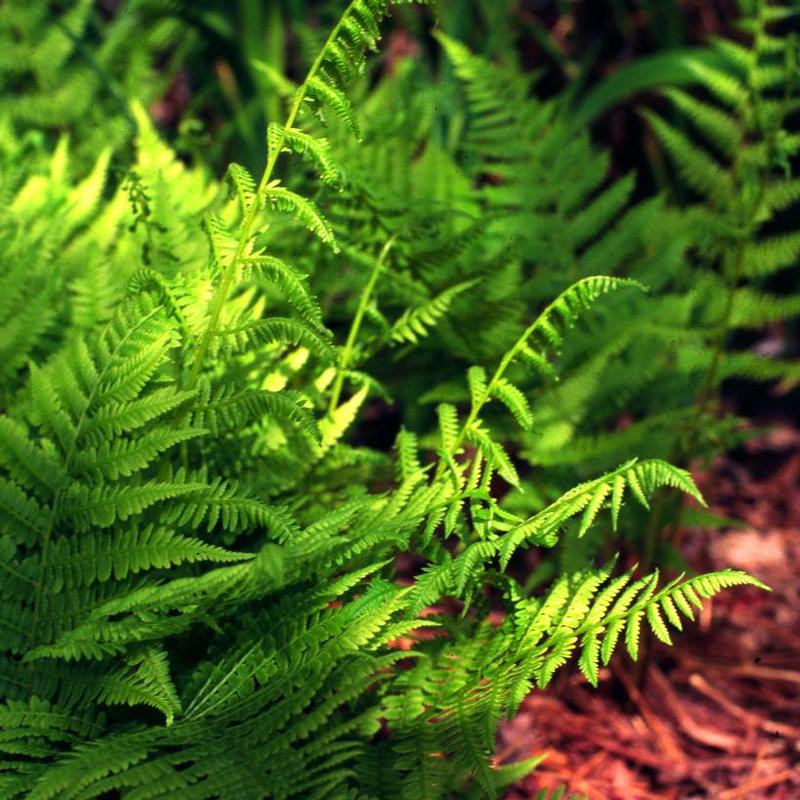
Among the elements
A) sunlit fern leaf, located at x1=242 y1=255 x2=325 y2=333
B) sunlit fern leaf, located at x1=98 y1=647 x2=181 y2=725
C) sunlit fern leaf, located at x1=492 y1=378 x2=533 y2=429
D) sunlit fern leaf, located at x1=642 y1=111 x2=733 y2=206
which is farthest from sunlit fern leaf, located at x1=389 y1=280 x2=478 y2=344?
sunlit fern leaf, located at x1=642 y1=111 x2=733 y2=206

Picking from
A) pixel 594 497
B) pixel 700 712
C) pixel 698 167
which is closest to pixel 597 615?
pixel 594 497

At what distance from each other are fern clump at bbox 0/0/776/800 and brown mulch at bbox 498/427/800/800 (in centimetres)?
50

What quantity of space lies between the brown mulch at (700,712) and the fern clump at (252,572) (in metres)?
0.50

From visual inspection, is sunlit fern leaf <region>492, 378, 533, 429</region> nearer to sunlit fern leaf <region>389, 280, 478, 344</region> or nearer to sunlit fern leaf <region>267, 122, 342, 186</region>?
sunlit fern leaf <region>389, 280, 478, 344</region>

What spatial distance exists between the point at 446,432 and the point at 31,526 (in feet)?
1.95

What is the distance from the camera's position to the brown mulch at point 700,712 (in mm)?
1910

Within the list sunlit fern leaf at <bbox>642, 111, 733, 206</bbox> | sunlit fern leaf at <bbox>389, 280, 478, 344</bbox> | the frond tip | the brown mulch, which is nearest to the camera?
the frond tip

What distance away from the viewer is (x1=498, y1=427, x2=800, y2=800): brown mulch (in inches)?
75.2

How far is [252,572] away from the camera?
1.19 meters

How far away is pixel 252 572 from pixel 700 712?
1282 millimetres

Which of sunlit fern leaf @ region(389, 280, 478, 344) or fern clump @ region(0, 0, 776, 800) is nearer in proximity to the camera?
fern clump @ region(0, 0, 776, 800)

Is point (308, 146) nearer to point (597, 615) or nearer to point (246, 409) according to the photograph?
point (246, 409)

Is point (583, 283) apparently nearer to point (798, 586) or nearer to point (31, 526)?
point (31, 526)

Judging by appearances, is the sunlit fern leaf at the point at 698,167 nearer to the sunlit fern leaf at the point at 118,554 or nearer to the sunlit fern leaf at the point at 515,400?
the sunlit fern leaf at the point at 515,400
